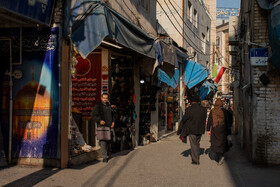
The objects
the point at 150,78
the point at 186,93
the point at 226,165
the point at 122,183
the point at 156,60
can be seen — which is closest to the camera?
the point at 122,183

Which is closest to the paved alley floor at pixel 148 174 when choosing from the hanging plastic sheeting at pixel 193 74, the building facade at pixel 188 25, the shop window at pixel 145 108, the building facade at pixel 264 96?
the building facade at pixel 264 96

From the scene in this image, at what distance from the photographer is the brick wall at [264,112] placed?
8.16 meters

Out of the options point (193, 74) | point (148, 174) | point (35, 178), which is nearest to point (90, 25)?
point (35, 178)

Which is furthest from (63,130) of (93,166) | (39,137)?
(93,166)

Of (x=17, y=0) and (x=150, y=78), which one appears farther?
(x=150, y=78)

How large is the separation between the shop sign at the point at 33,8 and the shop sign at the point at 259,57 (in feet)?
16.1

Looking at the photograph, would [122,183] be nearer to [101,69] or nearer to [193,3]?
[101,69]

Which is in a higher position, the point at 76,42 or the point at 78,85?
the point at 76,42

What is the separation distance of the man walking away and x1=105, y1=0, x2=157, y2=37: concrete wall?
3510 millimetres

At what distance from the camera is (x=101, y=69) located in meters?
9.38

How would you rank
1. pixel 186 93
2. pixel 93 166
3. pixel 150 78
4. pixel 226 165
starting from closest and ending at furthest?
1. pixel 93 166
2. pixel 226 165
3. pixel 150 78
4. pixel 186 93

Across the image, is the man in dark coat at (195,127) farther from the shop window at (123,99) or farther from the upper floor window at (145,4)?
the upper floor window at (145,4)

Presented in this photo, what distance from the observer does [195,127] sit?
8656 mm

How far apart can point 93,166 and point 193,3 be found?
1810 cm
